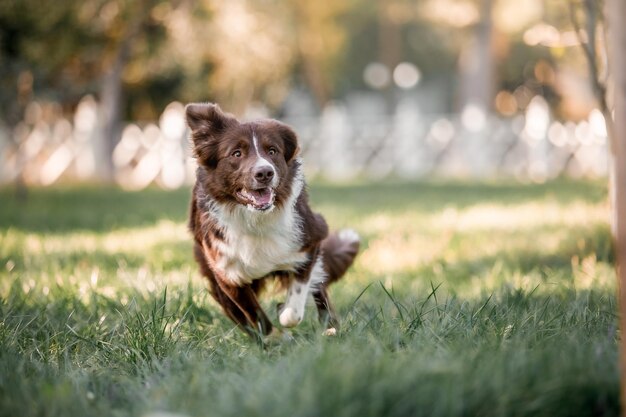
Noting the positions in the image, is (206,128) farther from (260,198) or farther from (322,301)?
(322,301)

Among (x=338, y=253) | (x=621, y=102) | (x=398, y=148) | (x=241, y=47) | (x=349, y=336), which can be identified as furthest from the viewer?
(x=241, y=47)

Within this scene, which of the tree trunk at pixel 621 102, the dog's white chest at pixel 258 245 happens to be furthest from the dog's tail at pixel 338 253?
the tree trunk at pixel 621 102

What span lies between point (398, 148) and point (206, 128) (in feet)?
64.7

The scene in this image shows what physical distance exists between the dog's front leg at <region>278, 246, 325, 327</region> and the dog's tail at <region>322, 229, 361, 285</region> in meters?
0.36

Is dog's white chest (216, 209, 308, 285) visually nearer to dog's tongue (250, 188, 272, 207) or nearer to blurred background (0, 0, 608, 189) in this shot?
dog's tongue (250, 188, 272, 207)

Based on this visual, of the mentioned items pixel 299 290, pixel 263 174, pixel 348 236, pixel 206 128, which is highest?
pixel 206 128

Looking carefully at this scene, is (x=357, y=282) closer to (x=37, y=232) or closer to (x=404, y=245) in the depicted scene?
(x=404, y=245)

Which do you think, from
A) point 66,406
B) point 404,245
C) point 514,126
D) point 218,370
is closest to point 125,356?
point 218,370

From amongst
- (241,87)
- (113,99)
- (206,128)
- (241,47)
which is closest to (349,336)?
(206,128)

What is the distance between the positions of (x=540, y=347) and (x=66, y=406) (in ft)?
6.36

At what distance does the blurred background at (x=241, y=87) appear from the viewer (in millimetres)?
18094

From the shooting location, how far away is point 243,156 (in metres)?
4.74

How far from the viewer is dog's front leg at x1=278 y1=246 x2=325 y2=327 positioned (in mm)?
4625

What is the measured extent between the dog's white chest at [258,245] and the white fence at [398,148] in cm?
1711
